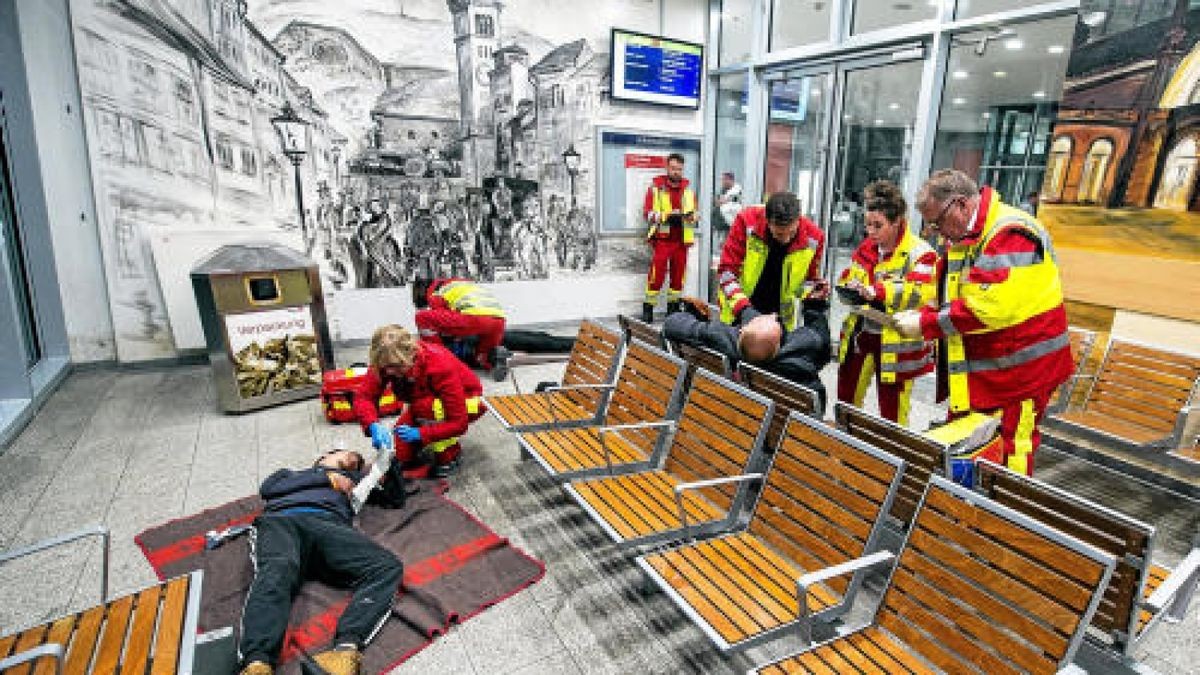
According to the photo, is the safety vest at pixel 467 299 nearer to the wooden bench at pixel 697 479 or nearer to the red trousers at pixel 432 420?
the red trousers at pixel 432 420

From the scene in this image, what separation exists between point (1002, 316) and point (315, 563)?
3.16 meters

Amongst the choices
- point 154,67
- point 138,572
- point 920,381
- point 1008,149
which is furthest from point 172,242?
point 1008,149

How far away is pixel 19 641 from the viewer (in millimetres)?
1892

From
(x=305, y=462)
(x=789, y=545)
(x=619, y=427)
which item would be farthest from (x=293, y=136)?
(x=789, y=545)

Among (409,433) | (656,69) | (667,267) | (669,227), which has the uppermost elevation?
(656,69)

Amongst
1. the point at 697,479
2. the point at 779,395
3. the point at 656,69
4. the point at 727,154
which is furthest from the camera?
the point at 727,154

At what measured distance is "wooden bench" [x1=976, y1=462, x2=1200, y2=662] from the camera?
5.77 ft

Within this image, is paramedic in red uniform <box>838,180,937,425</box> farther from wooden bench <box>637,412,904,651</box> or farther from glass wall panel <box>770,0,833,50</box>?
glass wall panel <box>770,0,833,50</box>

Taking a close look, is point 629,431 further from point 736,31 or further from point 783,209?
point 736,31

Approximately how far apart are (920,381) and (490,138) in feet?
17.0

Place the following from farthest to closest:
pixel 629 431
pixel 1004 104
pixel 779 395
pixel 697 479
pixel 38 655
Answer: pixel 1004 104
pixel 629 431
pixel 779 395
pixel 697 479
pixel 38 655

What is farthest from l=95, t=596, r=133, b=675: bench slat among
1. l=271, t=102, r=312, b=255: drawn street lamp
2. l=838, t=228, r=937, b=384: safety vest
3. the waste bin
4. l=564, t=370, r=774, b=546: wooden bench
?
l=271, t=102, r=312, b=255: drawn street lamp

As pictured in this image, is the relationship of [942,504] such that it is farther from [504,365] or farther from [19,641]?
[504,365]

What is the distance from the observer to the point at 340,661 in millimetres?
2268
